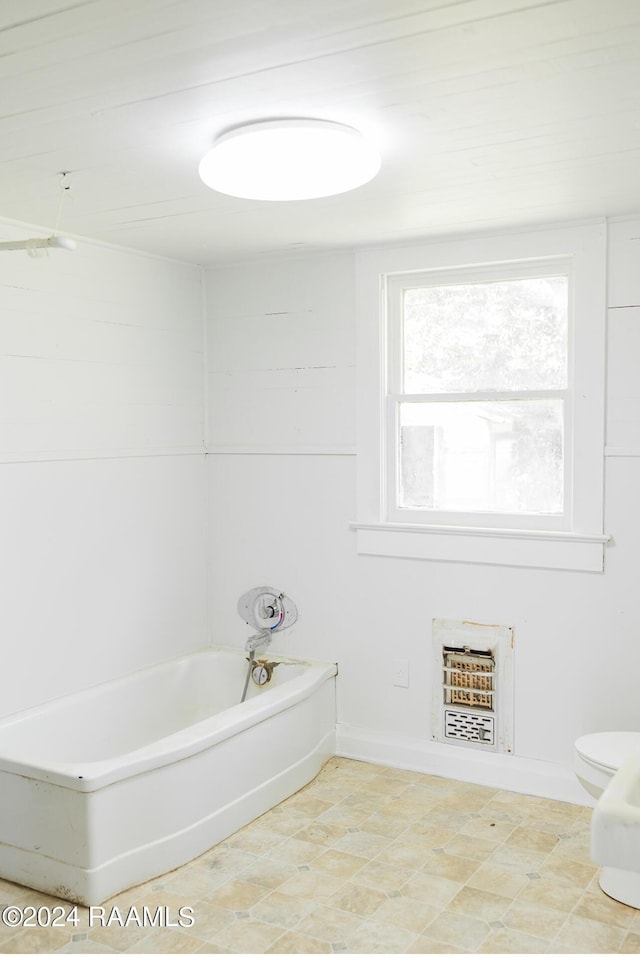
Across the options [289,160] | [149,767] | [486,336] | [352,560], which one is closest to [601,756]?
[352,560]

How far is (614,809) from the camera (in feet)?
6.23

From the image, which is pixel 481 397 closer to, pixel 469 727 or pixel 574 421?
pixel 574 421

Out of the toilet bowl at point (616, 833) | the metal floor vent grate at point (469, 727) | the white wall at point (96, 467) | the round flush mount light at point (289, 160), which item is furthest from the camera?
the metal floor vent grate at point (469, 727)

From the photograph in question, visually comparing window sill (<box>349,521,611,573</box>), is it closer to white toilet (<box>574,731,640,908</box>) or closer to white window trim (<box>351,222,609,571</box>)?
white window trim (<box>351,222,609,571</box>)

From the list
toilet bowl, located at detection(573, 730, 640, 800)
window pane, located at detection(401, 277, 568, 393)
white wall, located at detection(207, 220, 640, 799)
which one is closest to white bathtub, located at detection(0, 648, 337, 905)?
white wall, located at detection(207, 220, 640, 799)

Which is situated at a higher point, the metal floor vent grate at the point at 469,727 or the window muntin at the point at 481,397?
the window muntin at the point at 481,397

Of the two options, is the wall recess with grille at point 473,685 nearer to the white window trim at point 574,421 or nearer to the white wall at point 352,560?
the white wall at point 352,560

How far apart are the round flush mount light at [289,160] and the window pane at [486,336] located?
4.02 feet

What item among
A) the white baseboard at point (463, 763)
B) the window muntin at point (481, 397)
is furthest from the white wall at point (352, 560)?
the window muntin at point (481, 397)

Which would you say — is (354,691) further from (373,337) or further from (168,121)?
(168,121)

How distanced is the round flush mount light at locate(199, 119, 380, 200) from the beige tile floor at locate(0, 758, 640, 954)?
208 cm

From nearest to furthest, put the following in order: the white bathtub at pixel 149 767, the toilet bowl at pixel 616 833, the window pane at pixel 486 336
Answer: the toilet bowl at pixel 616 833 < the white bathtub at pixel 149 767 < the window pane at pixel 486 336

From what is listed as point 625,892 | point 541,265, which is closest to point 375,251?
point 541,265

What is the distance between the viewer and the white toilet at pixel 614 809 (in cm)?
187
